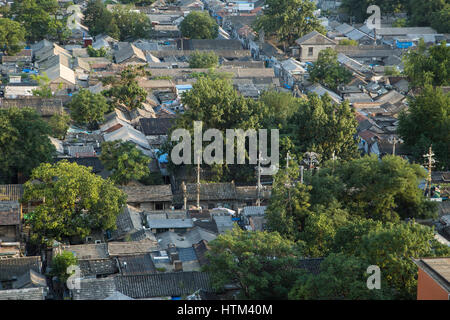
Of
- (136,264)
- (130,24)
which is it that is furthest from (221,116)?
(130,24)

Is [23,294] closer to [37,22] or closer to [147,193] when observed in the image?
[147,193]

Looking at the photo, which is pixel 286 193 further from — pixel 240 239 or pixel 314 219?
pixel 240 239

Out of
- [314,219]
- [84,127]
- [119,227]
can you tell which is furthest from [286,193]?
[84,127]

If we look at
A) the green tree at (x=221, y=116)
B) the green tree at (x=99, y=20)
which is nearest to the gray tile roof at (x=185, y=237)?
the green tree at (x=221, y=116)

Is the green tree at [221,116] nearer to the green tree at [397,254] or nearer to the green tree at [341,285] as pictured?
the green tree at [397,254]

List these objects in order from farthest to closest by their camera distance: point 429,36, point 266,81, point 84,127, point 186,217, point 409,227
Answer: point 429,36, point 266,81, point 84,127, point 186,217, point 409,227

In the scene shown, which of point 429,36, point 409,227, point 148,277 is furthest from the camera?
point 429,36
